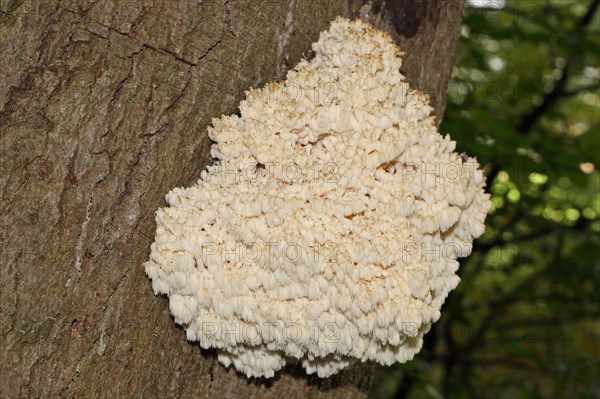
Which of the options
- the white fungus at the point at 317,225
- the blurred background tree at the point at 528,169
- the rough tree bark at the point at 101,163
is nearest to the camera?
the rough tree bark at the point at 101,163

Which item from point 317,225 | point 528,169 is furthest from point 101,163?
point 528,169

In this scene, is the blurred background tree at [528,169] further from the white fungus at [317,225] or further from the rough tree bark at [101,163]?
the rough tree bark at [101,163]

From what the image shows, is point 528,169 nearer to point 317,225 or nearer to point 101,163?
point 317,225

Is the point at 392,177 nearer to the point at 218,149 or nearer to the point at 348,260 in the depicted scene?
the point at 348,260

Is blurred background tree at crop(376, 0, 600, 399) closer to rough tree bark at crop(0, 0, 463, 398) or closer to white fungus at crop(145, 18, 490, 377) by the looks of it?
white fungus at crop(145, 18, 490, 377)

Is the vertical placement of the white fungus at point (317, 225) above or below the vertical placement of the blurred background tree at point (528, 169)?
below

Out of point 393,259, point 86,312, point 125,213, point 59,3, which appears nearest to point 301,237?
point 393,259

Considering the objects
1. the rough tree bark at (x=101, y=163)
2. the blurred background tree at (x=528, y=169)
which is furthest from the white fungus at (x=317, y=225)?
the blurred background tree at (x=528, y=169)
